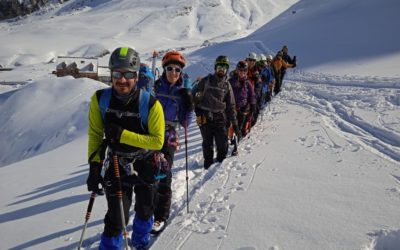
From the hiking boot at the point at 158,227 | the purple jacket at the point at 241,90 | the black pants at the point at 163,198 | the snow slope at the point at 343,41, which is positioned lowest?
the snow slope at the point at 343,41

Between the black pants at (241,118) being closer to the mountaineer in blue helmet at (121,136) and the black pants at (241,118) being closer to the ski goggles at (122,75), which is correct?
the mountaineer in blue helmet at (121,136)

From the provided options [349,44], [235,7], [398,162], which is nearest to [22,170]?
[398,162]

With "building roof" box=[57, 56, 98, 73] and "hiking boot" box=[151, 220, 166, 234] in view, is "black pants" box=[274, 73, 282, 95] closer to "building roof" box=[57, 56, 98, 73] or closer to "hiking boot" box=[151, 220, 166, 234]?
"hiking boot" box=[151, 220, 166, 234]

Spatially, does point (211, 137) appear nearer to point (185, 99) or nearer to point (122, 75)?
point (185, 99)

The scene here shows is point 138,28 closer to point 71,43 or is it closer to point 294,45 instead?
point 71,43

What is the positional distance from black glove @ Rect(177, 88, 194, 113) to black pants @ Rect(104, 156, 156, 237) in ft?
4.30

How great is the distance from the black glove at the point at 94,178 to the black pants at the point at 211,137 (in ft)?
11.3

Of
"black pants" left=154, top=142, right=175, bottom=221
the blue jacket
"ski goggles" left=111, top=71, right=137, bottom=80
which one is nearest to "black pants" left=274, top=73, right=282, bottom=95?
the blue jacket

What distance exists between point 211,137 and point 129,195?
3.27 metres

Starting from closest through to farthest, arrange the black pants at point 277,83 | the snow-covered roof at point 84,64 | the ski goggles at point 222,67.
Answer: the ski goggles at point 222,67
the black pants at point 277,83
the snow-covered roof at point 84,64

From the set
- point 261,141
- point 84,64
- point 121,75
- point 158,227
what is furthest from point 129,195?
point 84,64

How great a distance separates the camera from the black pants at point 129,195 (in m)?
3.57

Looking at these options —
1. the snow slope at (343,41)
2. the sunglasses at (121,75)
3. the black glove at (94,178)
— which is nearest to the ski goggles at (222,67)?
the sunglasses at (121,75)

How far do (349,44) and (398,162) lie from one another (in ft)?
79.4
